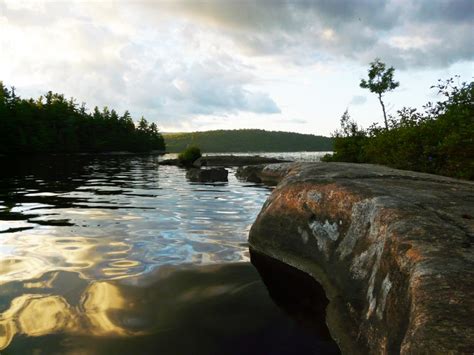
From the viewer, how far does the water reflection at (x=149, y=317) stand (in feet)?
8.61

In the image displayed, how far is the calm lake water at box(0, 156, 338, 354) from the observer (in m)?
2.68

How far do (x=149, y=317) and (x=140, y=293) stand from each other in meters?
0.53

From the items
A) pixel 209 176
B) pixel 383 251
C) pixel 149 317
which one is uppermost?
pixel 383 251

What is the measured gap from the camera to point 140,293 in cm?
353

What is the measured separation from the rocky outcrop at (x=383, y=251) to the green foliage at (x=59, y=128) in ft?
201

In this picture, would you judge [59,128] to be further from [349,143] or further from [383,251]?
[383,251]

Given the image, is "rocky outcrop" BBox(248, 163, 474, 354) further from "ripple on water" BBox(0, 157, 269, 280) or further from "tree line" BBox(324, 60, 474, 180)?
"tree line" BBox(324, 60, 474, 180)

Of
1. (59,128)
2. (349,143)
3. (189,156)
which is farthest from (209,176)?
(59,128)

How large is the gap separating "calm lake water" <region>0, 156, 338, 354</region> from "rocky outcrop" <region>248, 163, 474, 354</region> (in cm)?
44

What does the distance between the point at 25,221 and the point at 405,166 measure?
11.4 m

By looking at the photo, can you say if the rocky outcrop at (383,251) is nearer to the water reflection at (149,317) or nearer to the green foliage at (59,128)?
the water reflection at (149,317)

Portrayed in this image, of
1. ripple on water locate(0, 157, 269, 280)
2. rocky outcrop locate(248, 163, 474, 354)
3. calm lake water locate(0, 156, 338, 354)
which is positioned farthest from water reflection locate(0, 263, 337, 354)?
rocky outcrop locate(248, 163, 474, 354)

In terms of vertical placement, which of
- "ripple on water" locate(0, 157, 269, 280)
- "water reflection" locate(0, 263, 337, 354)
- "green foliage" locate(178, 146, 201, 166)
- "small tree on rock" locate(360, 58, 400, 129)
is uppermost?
"small tree on rock" locate(360, 58, 400, 129)

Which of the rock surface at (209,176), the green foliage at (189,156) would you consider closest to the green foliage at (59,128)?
the green foliage at (189,156)
